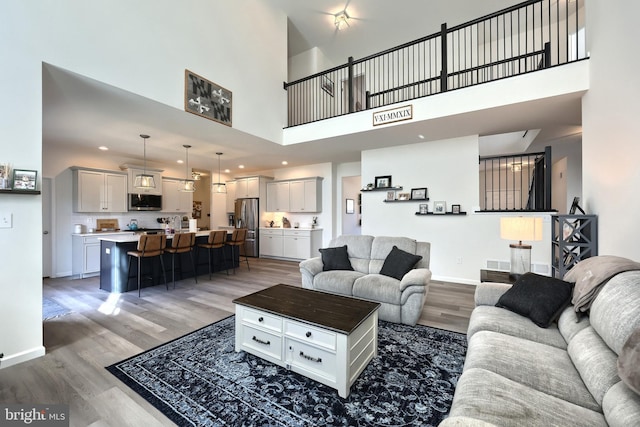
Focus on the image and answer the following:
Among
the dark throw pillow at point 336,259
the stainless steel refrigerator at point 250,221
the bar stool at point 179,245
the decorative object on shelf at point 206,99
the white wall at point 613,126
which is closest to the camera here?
the white wall at point 613,126

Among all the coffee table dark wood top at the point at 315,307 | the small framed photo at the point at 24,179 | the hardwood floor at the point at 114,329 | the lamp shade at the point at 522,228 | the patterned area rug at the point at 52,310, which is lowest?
the hardwood floor at the point at 114,329

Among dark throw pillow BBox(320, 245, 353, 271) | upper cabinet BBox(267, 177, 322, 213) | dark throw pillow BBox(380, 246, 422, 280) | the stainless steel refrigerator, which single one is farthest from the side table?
the stainless steel refrigerator

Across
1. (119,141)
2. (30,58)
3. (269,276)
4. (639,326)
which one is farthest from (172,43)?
(639,326)

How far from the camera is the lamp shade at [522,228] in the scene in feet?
9.13

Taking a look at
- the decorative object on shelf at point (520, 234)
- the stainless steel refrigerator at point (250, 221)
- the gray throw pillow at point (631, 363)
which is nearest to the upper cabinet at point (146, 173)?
the stainless steel refrigerator at point (250, 221)

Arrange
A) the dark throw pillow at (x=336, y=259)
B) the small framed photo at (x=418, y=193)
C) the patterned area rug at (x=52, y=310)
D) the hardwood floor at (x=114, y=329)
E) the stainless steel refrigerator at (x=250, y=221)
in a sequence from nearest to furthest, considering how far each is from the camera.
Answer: the hardwood floor at (x=114, y=329) → the patterned area rug at (x=52, y=310) → the dark throw pillow at (x=336, y=259) → the small framed photo at (x=418, y=193) → the stainless steel refrigerator at (x=250, y=221)

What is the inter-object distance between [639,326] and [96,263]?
7661mm

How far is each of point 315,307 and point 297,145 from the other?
12.4 ft

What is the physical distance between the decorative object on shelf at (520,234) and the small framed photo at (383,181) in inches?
111

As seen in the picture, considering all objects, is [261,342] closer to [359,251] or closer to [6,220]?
[359,251]

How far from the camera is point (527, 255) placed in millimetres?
2975

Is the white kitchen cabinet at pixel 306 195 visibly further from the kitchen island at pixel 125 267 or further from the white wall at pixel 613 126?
the white wall at pixel 613 126

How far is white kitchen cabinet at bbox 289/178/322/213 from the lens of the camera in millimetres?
7320

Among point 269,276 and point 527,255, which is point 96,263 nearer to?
point 269,276
